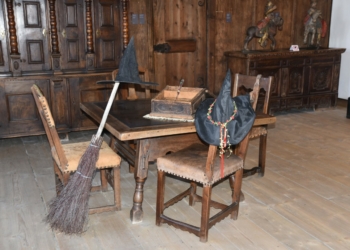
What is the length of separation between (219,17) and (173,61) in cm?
93

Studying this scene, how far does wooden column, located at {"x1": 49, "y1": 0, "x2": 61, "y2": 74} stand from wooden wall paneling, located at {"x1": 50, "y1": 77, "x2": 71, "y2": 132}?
0.14m

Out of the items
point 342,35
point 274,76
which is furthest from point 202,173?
point 342,35

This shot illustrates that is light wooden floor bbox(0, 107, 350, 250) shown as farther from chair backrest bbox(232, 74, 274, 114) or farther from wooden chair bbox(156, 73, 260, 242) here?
chair backrest bbox(232, 74, 274, 114)

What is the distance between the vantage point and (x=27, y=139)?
4820 millimetres

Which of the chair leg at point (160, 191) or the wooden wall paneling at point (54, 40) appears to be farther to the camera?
the wooden wall paneling at point (54, 40)

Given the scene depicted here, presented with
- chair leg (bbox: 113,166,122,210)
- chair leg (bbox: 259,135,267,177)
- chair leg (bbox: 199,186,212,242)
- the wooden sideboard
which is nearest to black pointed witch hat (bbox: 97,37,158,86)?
chair leg (bbox: 113,166,122,210)

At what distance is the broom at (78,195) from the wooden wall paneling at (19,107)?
2.18 metres

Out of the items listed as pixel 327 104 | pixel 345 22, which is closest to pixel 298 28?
pixel 345 22

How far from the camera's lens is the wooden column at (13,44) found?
4.28 m

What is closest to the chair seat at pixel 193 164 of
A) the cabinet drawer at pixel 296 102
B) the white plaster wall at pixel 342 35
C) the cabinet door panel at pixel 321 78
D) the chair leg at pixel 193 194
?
the chair leg at pixel 193 194

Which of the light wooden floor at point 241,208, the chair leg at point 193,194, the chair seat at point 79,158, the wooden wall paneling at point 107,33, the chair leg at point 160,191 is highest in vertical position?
the wooden wall paneling at point 107,33

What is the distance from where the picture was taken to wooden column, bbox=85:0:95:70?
4574 millimetres

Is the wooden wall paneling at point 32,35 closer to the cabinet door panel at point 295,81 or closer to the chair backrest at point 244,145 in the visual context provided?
the chair backrest at point 244,145

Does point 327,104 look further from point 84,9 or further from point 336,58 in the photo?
point 84,9
